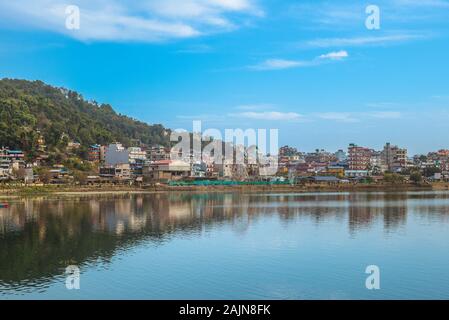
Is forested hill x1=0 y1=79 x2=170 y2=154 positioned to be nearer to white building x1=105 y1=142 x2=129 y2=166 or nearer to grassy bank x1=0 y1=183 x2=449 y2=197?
white building x1=105 y1=142 x2=129 y2=166

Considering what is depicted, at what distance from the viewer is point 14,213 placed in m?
27.2

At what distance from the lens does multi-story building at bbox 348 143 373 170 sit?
270ft

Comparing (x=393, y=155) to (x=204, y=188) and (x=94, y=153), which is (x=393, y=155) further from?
(x=94, y=153)

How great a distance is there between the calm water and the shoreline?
20.0 meters

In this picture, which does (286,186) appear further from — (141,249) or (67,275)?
(67,275)

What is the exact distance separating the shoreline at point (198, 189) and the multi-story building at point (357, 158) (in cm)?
1384

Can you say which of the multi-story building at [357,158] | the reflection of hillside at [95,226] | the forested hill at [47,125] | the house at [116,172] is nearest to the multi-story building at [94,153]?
A: the forested hill at [47,125]

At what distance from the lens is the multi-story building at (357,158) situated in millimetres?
82281

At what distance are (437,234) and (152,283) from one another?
39.8 ft

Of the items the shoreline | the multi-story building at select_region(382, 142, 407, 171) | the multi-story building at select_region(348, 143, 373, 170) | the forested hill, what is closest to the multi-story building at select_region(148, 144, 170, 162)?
the forested hill

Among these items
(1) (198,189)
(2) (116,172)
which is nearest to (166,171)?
(2) (116,172)

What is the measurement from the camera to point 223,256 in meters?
15.3

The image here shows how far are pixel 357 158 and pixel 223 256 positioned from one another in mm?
70707
